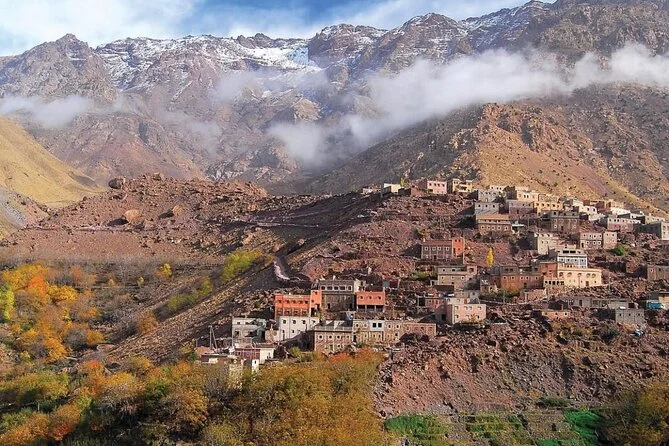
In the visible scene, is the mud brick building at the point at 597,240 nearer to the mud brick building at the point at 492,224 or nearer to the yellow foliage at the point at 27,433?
the mud brick building at the point at 492,224

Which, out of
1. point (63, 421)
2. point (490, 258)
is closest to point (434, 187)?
point (490, 258)

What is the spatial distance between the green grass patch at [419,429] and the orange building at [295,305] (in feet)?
55.0

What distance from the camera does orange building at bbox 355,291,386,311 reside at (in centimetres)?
7012

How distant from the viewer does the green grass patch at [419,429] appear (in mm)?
52781

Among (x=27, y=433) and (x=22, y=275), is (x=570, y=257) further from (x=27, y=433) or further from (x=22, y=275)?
(x=22, y=275)

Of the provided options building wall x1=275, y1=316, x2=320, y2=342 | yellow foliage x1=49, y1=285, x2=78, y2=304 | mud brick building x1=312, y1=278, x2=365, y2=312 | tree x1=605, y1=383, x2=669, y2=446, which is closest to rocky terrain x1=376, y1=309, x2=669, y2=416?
tree x1=605, y1=383, x2=669, y2=446

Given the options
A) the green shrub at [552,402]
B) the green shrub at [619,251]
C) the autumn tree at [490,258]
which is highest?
the green shrub at [619,251]

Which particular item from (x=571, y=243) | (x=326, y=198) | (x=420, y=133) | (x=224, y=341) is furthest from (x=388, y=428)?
(x=420, y=133)

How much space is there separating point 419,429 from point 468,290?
1993cm

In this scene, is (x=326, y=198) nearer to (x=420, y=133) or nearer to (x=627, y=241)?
(x=627, y=241)

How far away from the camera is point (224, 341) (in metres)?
66.8

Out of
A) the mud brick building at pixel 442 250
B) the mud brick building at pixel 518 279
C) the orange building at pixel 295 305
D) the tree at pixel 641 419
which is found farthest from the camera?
the mud brick building at pixel 442 250

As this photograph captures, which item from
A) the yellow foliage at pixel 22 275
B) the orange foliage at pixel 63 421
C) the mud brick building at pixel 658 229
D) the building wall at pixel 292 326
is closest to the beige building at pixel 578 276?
the mud brick building at pixel 658 229

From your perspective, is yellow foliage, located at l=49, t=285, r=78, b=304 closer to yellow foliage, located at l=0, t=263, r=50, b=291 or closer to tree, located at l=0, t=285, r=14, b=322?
yellow foliage, located at l=0, t=263, r=50, b=291
